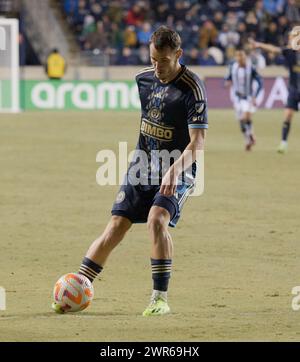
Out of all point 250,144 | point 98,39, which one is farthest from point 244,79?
point 98,39

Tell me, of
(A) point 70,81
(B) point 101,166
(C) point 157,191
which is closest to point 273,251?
(C) point 157,191

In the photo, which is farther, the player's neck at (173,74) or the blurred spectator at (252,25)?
the blurred spectator at (252,25)

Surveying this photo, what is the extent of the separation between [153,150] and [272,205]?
6884 millimetres

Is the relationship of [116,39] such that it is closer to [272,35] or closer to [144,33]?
[144,33]

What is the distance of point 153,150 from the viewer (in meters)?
8.38

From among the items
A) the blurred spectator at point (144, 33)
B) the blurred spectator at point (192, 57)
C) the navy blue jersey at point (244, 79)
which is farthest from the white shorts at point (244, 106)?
the blurred spectator at point (144, 33)

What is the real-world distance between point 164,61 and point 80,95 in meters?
27.5

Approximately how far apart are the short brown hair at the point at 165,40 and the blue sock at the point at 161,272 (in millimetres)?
1644

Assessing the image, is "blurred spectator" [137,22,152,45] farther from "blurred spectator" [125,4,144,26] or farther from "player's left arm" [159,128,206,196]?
"player's left arm" [159,128,206,196]

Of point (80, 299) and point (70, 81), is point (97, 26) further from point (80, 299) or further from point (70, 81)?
point (80, 299)

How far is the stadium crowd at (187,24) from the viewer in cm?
3784

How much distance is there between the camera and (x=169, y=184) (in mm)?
7910

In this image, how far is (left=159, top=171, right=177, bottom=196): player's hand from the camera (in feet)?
26.0

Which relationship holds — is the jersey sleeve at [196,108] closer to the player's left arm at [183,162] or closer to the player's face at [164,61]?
the player's left arm at [183,162]
